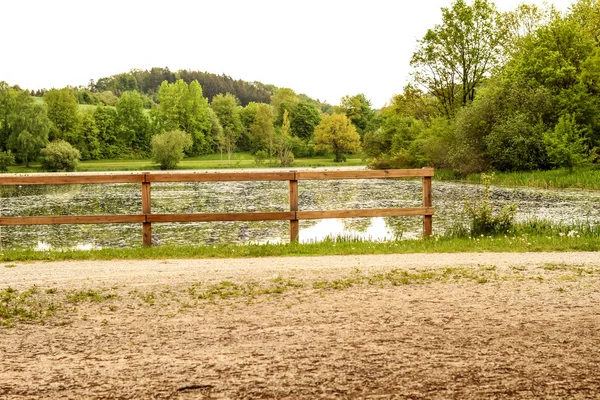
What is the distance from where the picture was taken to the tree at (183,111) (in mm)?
102875

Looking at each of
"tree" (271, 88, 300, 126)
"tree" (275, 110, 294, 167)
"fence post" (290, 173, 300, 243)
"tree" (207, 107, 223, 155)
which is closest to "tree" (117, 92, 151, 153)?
"tree" (207, 107, 223, 155)

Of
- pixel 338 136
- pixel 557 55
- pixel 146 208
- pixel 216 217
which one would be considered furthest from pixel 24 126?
pixel 216 217

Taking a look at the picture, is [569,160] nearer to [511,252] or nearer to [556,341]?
[511,252]

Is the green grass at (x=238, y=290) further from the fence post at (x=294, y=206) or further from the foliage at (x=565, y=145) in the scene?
the foliage at (x=565, y=145)

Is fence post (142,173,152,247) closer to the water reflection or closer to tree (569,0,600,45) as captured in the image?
the water reflection

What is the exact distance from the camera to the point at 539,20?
191ft

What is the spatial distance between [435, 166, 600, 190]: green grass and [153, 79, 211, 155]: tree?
68.1 meters

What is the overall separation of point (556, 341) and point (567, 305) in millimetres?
1414

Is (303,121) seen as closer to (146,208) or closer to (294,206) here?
(294,206)

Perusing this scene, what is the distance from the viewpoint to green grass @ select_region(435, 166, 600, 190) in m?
34.5

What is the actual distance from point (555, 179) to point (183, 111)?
75716mm

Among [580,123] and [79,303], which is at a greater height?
[580,123]

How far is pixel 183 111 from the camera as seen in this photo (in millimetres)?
103625

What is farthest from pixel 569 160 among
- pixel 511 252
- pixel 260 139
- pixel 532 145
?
pixel 260 139
